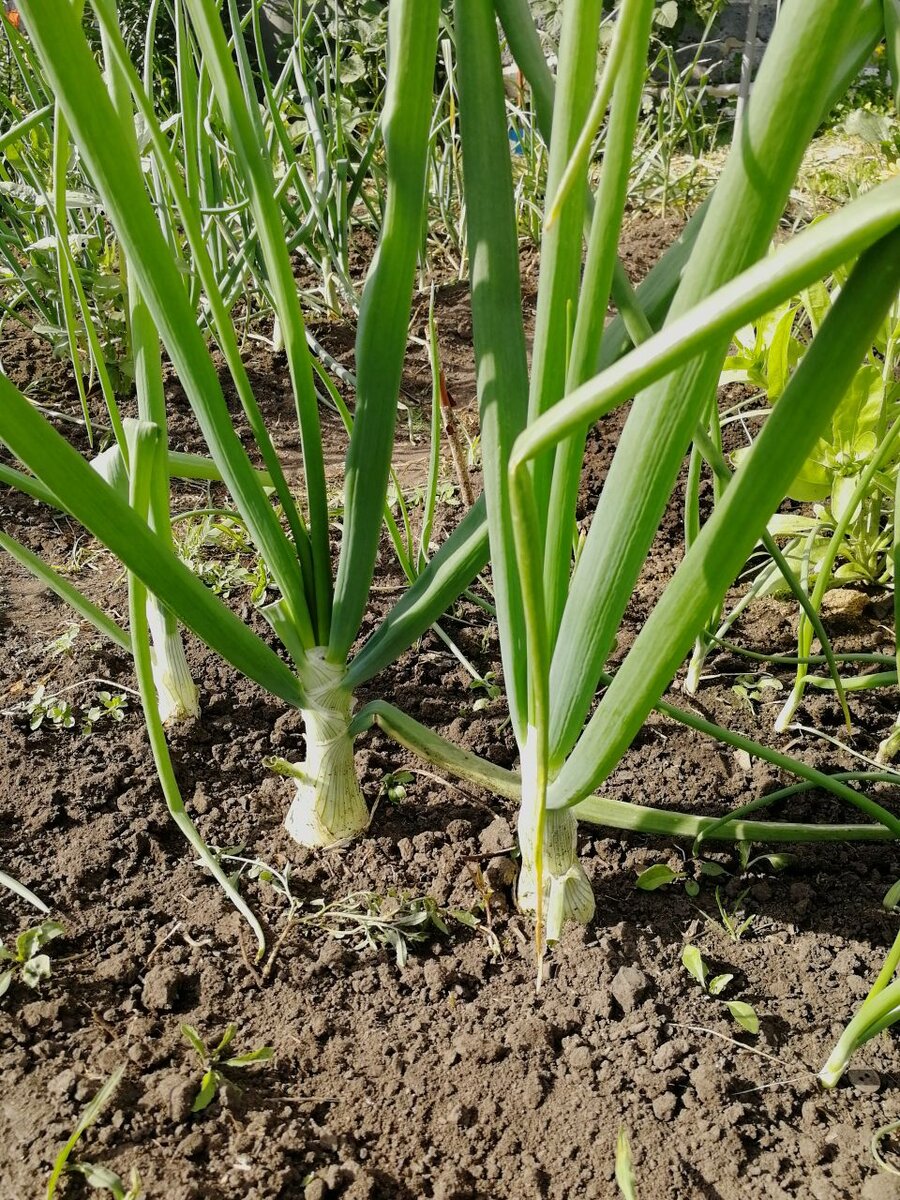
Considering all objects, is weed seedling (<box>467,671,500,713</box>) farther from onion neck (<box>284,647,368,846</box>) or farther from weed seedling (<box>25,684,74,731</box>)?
weed seedling (<box>25,684,74,731</box>)

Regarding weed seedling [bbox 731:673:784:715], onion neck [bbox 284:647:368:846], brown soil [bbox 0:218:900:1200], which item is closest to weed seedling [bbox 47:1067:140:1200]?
brown soil [bbox 0:218:900:1200]

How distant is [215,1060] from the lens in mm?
876

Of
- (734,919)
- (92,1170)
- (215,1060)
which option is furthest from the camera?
(734,919)

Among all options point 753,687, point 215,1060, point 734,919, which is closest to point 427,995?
point 215,1060

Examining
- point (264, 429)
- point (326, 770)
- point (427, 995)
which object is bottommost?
point (427, 995)

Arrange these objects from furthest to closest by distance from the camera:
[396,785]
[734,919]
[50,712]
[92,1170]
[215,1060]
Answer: [50,712], [396,785], [734,919], [215,1060], [92,1170]

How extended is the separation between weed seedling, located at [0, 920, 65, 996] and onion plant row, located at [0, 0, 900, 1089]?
0.72ft

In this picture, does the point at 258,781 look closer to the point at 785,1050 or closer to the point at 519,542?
the point at 785,1050

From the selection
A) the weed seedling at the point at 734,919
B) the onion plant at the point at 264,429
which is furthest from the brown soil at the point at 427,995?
the onion plant at the point at 264,429

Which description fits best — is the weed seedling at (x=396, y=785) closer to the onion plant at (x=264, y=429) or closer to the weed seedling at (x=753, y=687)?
the onion plant at (x=264, y=429)

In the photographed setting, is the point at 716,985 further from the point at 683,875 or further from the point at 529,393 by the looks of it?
the point at 529,393

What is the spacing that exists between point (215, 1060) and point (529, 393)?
63 cm

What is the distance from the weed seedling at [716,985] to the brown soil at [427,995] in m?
0.01

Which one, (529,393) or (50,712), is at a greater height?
(529,393)
